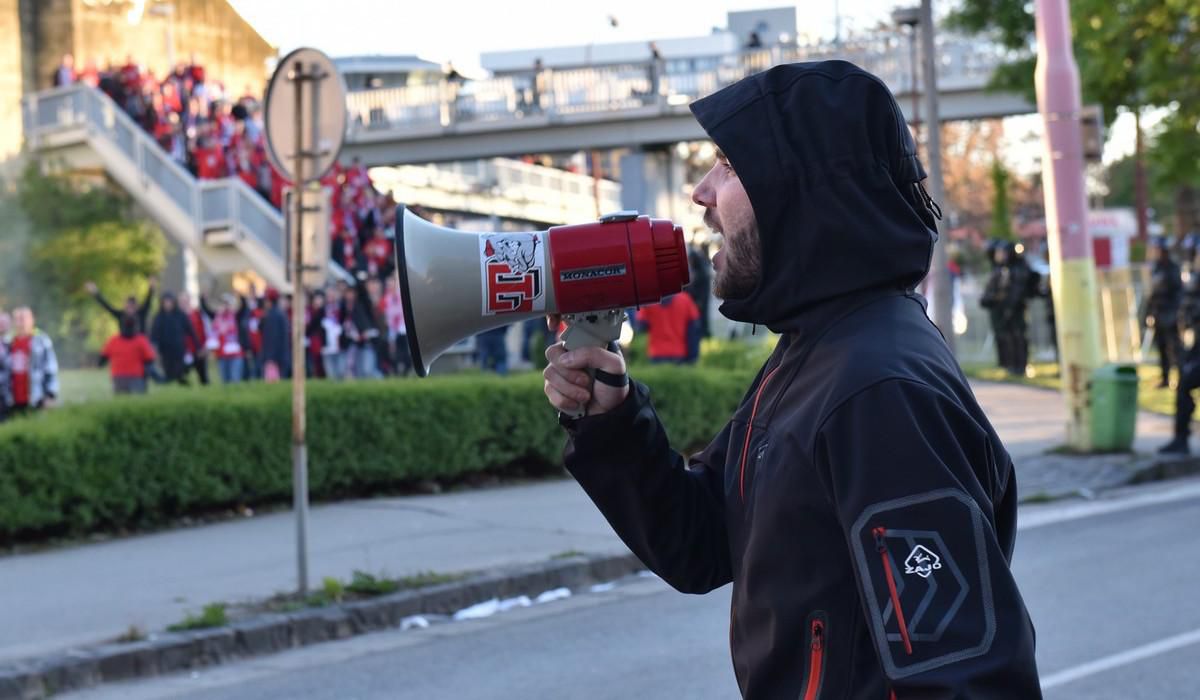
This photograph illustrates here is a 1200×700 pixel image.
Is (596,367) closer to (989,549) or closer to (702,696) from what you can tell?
(989,549)

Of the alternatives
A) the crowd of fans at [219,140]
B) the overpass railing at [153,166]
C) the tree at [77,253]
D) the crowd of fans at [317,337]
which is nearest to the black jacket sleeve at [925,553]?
the crowd of fans at [317,337]

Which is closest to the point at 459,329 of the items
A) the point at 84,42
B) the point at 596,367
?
the point at 596,367

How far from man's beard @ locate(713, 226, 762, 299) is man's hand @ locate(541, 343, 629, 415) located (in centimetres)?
36

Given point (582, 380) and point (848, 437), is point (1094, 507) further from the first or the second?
point (848, 437)

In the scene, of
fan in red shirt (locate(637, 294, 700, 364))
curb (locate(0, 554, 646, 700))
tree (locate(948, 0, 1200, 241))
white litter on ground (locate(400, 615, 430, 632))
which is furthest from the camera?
tree (locate(948, 0, 1200, 241))

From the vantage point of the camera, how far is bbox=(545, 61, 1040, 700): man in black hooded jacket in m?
2.12

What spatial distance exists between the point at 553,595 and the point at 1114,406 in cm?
730

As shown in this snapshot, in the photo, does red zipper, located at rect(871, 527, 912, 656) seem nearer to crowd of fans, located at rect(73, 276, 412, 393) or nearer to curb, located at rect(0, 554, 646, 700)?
curb, located at rect(0, 554, 646, 700)

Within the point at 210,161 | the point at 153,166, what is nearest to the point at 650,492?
the point at 210,161

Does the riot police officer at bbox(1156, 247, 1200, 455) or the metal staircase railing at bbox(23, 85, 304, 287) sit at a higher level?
the metal staircase railing at bbox(23, 85, 304, 287)

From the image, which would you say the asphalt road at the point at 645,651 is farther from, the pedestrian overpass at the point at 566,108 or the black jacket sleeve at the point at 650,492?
the pedestrian overpass at the point at 566,108

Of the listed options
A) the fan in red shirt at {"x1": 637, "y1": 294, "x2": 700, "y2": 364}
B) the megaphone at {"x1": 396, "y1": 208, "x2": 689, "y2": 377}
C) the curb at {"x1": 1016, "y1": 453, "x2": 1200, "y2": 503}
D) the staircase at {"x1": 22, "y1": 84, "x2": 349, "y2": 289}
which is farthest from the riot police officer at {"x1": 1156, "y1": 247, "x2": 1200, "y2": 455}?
the staircase at {"x1": 22, "y1": 84, "x2": 349, "y2": 289}

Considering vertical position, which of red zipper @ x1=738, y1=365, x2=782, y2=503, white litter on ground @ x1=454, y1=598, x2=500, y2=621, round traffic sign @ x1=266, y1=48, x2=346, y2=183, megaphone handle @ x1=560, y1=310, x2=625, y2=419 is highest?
round traffic sign @ x1=266, y1=48, x2=346, y2=183

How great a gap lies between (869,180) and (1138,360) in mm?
27494
